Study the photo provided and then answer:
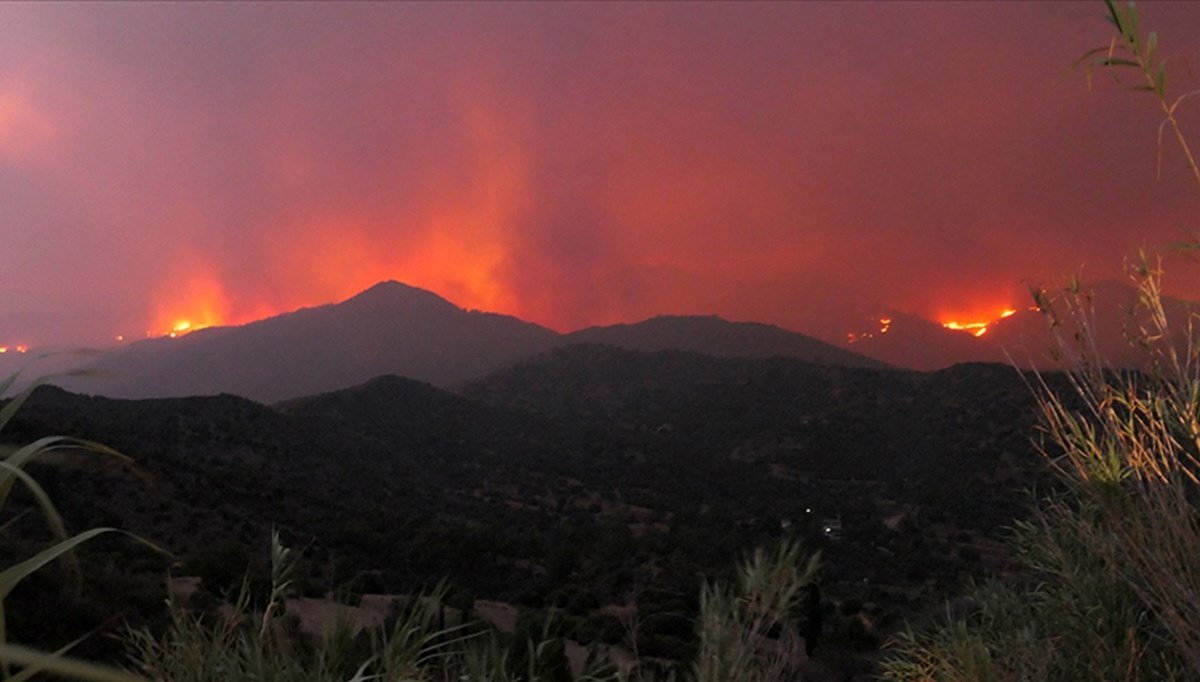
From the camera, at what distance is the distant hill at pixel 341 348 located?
103 metres

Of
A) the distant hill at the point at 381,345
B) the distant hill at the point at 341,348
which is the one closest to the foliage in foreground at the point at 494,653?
the distant hill at the point at 381,345

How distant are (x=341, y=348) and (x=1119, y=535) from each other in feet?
403

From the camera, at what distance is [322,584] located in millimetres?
20266

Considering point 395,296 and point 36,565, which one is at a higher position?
point 395,296

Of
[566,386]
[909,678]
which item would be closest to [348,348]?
[566,386]

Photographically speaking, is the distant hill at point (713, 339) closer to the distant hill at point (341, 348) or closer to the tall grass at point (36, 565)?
the distant hill at point (341, 348)

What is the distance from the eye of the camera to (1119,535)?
15.8 ft

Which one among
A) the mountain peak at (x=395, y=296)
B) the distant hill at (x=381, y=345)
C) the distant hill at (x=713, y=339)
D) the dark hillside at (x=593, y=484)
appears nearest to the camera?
the dark hillside at (x=593, y=484)

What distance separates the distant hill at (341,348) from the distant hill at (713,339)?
12.7 m

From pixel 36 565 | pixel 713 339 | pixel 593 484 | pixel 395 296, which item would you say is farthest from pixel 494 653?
pixel 395 296

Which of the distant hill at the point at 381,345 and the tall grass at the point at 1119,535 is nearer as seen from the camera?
the tall grass at the point at 1119,535

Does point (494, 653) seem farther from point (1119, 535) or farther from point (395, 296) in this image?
point (395, 296)

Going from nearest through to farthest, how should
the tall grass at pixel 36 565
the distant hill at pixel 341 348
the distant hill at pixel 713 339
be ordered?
the tall grass at pixel 36 565 < the distant hill at pixel 713 339 < the distant hill at pixel 341 348

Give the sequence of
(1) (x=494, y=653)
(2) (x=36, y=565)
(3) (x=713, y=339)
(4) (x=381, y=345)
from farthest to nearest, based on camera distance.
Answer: (4) (x=381, y=345)
(3) (x=713, y=339)
(1) (x=494, y=653)
(2) (x=36, y=565)
